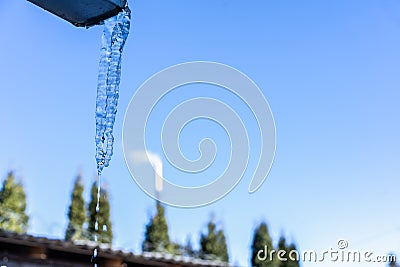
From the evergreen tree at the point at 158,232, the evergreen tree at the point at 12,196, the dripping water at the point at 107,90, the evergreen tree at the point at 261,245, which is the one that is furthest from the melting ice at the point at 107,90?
the evergreen tree at the point at 261,245

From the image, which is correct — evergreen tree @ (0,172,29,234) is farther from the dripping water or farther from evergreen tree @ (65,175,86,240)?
the dripping water

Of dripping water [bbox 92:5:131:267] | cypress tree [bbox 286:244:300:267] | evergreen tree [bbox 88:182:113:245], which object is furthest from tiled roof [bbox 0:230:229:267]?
cypress tree [bbox 286:244:300:267]

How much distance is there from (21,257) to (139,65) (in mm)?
1869

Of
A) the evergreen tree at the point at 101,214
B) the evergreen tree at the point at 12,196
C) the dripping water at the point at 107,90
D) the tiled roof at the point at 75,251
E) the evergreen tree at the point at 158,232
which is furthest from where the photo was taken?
the evergreen tree at the point at 158,232

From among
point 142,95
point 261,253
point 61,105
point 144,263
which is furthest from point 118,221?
point 142,95

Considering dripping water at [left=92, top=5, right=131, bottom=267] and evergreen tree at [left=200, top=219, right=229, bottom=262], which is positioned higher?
evergreen tree at [left=200, top=219, right=229, bottom=262]

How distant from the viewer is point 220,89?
3.95m

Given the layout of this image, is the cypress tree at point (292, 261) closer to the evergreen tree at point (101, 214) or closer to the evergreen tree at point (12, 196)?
the evergreen tree at point (101, 214)

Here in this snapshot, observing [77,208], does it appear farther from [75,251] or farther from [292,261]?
[75,251]

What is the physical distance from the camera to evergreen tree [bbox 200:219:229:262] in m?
9.28

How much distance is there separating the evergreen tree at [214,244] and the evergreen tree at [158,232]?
0.59 meters

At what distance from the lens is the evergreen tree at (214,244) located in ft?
30.5

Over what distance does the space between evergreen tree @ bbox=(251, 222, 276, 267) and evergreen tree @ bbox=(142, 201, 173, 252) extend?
138 cm

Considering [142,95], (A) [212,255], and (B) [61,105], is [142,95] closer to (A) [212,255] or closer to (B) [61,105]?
(B) [61,105]
